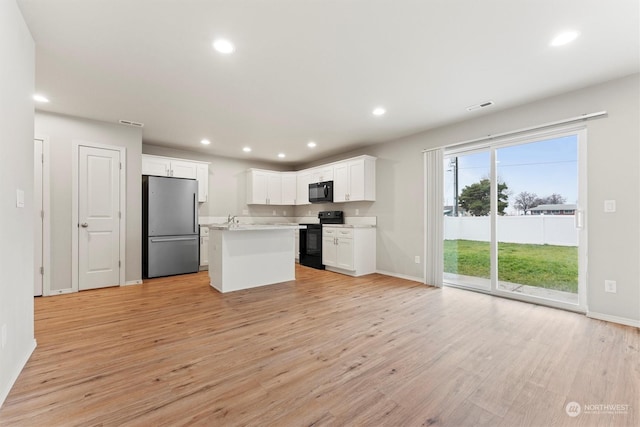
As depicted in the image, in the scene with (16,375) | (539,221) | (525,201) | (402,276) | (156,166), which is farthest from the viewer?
(156,166)

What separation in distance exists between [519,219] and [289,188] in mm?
4979

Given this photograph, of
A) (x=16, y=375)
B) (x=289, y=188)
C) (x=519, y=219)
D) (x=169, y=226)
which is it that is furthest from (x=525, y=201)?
(x=169, y=226)

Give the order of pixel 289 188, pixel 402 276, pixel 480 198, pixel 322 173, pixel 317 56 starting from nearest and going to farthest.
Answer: pixel 317 56
pixel 480 198
pixel 402 276
pixel 322 173
pixel 289 188

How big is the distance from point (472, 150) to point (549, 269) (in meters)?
1.93

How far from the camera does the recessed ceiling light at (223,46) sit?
2.31 metres

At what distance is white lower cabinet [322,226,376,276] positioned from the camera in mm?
5184

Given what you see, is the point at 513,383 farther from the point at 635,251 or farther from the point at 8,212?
the point at 8,212

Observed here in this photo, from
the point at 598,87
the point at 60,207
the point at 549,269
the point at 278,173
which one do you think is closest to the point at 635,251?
the point at 549,269

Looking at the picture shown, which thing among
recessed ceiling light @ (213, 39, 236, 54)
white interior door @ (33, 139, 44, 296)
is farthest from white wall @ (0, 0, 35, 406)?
white interior door @ (33, 139, 44, 296)

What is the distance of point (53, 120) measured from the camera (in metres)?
3.86

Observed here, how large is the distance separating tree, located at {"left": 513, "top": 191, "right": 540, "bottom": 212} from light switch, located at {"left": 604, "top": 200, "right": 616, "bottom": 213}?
0.68 meters

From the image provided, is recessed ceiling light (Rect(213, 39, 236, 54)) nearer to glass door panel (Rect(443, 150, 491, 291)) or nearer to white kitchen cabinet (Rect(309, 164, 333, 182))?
glass door panel (Rect(443, 150, 491, 291))

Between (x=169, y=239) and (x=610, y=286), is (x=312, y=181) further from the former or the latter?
(x=610, y=286)

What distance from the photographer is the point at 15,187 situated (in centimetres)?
189
